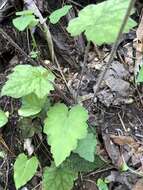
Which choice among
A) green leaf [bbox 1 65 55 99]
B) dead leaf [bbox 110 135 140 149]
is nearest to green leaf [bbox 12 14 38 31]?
green leaf [bbox 1 65 55 99]

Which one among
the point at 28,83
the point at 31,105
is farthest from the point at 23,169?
the point at 28,83

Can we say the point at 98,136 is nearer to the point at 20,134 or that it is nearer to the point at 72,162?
the point at 72,162

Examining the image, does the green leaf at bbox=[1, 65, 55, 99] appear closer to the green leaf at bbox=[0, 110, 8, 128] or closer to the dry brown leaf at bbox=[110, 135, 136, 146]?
the green leaf at bbox=[0, 110, 8, 128]

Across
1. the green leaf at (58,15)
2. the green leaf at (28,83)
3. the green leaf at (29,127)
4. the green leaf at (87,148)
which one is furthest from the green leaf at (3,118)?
the green leaf at (58,15)

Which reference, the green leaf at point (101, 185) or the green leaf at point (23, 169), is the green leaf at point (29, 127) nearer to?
the green leaf at point (23, 169)

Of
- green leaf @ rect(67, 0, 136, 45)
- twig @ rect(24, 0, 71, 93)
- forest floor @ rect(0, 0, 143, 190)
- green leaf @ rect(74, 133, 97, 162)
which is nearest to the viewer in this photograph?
green leaf @ rect(67, 0, 136, 45)

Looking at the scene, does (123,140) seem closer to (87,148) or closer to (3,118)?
(87,148)
